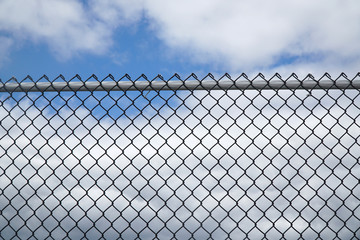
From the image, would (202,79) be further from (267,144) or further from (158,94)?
(267,144)

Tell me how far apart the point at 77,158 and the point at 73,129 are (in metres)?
0.25

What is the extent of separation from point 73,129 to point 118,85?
0.53 meters

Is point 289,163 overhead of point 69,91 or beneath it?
beneath

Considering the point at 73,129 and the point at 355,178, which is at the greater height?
the point at 73,129

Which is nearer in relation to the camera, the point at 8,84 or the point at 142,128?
the point at 142,128

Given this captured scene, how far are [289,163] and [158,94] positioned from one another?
47.6 inches

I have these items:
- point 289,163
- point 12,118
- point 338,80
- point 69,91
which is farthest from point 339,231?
point 12,118

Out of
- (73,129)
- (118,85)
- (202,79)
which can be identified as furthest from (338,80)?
(73,129)

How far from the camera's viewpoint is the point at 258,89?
3062 mm

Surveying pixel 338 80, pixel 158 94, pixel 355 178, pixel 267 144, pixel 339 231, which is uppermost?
pixel 338 80

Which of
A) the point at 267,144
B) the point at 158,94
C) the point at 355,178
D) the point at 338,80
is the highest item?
the point at 338,80

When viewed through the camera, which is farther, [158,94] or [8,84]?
[8,84]

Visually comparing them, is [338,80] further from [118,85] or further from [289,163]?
[118,85]

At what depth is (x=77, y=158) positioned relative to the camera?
308cm
